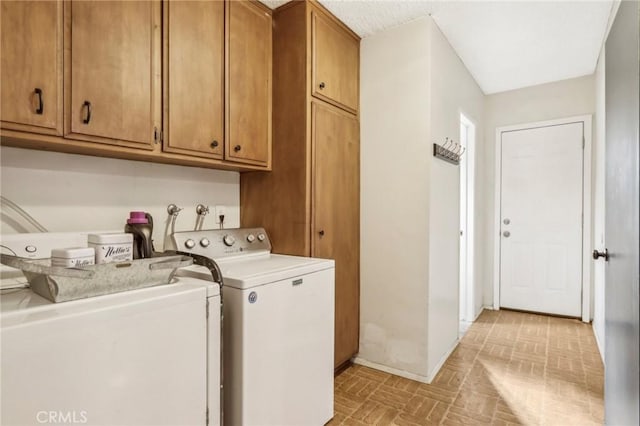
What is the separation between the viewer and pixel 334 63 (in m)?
2.31

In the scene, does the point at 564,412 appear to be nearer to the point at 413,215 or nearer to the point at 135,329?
the point at 413,215

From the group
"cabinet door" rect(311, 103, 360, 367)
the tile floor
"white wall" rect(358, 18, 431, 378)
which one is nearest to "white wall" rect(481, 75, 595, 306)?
the tile floor

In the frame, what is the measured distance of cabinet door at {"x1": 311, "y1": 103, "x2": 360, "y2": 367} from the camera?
2162 mm

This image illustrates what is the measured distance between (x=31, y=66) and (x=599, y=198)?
4.08 m

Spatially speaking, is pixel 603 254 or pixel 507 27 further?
pixel 507 27

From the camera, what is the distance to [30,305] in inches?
38.9

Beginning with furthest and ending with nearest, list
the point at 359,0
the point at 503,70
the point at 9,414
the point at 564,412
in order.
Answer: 1. the point at 503,70
2. the point at 359,0
3. the point at 564,412
4. the point at 9,414

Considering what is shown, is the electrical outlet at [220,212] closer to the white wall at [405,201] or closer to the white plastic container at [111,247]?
the white plastic container at [111,247]

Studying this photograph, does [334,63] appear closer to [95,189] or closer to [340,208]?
[340,208]

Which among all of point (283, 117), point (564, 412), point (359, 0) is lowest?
point (564, 412)

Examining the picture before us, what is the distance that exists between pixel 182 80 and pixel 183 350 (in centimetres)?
127

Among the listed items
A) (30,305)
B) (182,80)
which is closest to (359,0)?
(182,80)

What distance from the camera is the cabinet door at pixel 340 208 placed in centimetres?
216

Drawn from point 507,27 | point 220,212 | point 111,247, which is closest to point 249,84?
point 220,212
